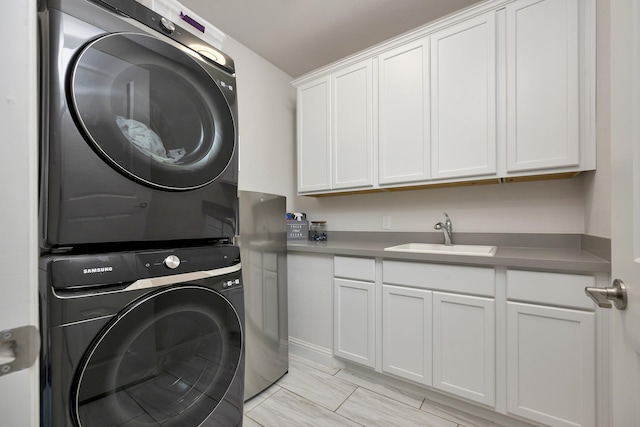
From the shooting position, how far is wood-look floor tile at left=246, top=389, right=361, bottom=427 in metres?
1.40

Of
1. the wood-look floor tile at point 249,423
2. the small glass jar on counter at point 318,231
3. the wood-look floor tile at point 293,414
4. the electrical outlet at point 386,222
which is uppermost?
the electrical outlet at point 386,222

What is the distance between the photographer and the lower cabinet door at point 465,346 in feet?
4.46

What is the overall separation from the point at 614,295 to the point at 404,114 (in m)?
1.64

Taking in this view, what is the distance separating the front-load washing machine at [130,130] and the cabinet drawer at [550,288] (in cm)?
136

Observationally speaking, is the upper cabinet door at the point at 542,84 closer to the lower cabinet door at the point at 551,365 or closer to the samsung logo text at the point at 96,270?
the lower cabinet door at the point at 551,365

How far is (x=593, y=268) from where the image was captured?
1.13 metres

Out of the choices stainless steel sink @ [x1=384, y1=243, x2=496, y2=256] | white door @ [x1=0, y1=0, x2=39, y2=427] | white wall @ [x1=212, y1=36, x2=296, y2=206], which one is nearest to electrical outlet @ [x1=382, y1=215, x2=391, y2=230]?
stainless steel sink @ [x1=384, y1=243, x2=496, y2=256]

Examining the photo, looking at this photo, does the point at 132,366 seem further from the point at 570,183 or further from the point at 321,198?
the point at 570,183

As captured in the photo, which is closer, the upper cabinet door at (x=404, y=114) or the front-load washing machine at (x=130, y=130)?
the front-load washing machine at (x=130, y=130)

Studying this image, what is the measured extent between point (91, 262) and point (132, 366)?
32 cm

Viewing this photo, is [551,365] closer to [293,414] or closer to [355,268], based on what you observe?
[355,268]

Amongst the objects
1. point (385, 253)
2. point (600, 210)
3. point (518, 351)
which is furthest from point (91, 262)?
point (600, 210)

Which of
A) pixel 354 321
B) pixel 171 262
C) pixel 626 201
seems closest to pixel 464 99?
pixel 626 201

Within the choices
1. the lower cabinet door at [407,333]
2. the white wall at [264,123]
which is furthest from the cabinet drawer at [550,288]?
the white wall at [264,123]
